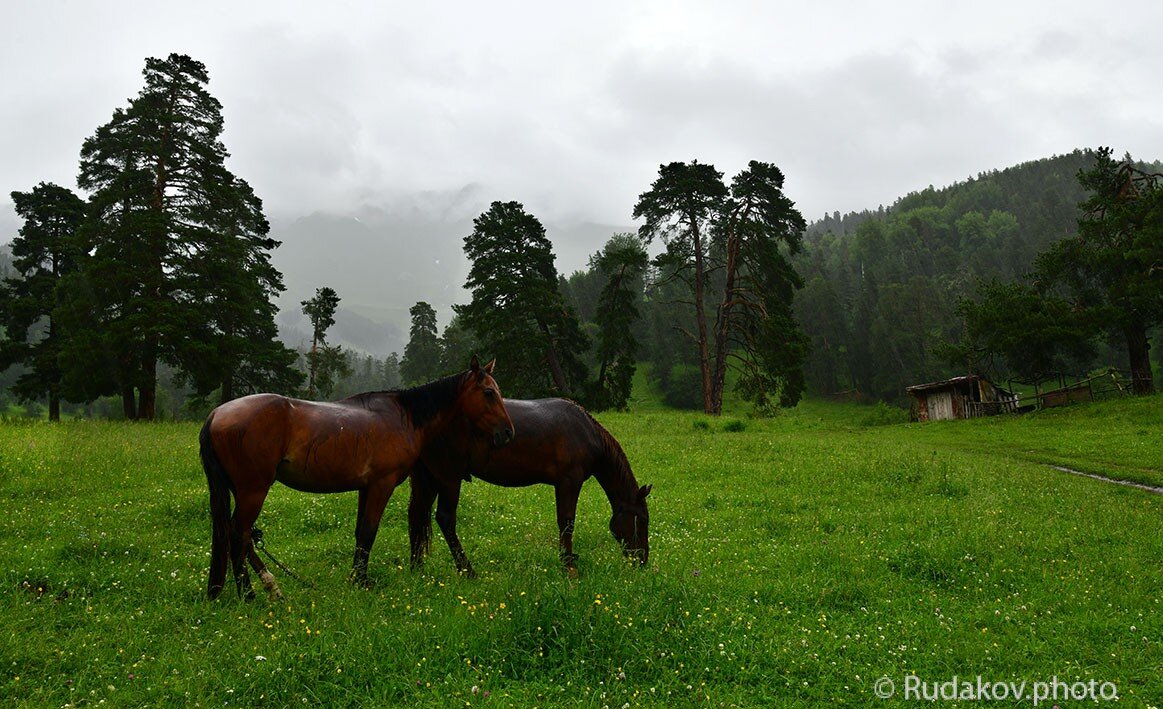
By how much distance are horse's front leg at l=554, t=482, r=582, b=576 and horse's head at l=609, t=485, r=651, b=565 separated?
2.34 feet

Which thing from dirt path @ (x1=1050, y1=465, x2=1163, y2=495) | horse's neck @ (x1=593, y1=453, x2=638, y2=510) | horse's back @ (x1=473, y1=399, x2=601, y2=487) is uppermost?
horse's back @ (x1=473, y1=399, x2=601, y2=487)

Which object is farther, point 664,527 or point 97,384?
point 97,384

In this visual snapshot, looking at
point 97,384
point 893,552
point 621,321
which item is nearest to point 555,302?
point 621,321

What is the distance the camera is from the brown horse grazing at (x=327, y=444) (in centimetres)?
594

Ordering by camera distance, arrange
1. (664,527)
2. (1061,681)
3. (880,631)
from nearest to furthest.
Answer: (1061,681), (880,631), (664,527)

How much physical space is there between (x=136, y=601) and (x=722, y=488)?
1185 cm

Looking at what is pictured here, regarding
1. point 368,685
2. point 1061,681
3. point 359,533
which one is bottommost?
point 1061,681

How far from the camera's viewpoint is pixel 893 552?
876 cm

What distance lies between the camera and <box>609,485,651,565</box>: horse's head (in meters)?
8.23

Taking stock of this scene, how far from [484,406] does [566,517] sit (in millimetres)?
2039

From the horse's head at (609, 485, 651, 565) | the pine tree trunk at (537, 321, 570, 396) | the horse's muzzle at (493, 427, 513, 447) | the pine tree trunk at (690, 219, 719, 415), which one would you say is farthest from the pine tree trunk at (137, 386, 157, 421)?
the pine tree trunk at (690, 219, 719, 415)

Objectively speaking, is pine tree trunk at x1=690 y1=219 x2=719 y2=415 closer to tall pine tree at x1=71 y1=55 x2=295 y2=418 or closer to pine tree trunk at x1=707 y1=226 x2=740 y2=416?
pine tree trunk at x1=707 y1=226 x2=740 y2=416

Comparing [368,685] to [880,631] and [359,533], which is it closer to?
[359,533]

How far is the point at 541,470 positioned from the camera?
807 cm
